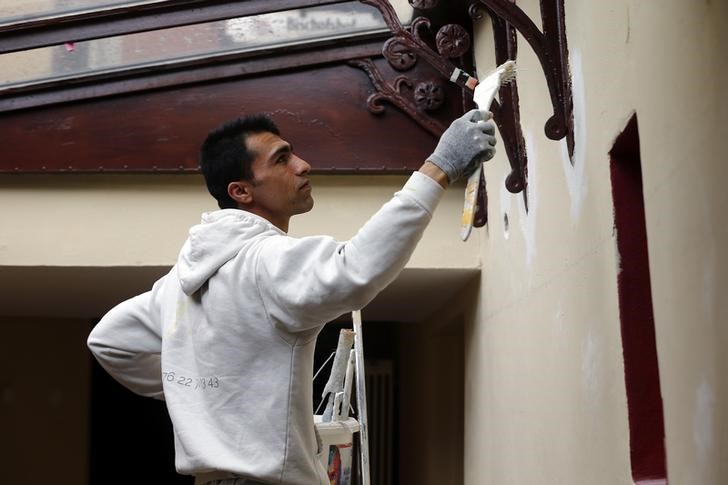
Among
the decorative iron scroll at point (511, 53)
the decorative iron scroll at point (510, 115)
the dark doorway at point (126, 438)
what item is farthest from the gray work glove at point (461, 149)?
the dark doorway at point (126, 438)

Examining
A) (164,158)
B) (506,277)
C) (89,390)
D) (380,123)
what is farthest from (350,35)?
(89,390)

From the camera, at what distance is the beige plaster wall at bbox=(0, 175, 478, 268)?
4234 mm

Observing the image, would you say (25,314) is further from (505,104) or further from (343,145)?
(505,104)

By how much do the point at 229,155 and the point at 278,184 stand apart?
122mm

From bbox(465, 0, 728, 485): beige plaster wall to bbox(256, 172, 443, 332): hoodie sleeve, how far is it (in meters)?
0.43

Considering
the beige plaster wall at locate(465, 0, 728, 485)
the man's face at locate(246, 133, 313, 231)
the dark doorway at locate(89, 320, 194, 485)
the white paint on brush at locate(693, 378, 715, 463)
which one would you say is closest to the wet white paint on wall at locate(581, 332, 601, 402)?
the beige plaster wall at locate(465, 0, 728, 485)

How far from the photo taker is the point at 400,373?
26.7ft

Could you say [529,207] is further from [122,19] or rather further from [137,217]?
[122,19]

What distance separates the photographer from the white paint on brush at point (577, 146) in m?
2.46

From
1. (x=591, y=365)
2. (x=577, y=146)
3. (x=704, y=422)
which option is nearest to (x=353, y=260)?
(x=704, y=422)

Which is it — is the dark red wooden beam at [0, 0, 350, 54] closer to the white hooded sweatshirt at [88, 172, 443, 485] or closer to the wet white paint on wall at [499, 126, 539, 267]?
the wet white paint on wall at [499, 126, 539, 267]

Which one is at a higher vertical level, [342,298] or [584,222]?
[584,222]

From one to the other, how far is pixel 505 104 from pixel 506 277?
2.72ft

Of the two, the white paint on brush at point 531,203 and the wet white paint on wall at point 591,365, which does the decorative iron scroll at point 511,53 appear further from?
the wet white paint on wall at point 591,365
